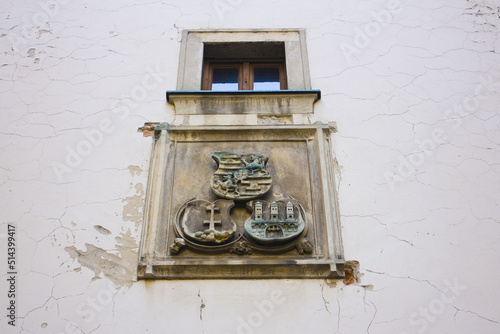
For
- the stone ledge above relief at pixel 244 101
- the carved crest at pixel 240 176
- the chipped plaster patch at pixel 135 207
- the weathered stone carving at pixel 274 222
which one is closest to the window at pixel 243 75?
the stone ledge above relief at pixel 244 101

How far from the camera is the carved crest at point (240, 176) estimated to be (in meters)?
3.38

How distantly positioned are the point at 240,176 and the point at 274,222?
462 mm

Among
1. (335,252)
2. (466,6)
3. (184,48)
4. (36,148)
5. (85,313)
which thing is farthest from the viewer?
(466,6)

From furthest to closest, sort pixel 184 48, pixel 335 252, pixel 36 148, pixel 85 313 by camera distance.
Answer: pixel 184 48, pixel 36 148, pixel 335 252, pixel 85 313

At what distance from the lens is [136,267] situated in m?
3.11

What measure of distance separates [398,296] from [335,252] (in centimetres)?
47

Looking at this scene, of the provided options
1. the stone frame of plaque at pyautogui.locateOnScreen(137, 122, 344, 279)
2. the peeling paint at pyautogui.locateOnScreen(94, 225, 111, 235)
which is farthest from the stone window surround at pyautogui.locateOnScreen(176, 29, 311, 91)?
the peeling paint at pyautogui.locateOnScreen(94, 225, 111, 235)

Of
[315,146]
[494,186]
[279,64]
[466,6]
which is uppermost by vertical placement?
[466,6]

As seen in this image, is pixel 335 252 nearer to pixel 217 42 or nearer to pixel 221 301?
pixel 221 301

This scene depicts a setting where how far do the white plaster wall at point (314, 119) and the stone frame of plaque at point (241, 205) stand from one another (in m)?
0.10

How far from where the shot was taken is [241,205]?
338 cm

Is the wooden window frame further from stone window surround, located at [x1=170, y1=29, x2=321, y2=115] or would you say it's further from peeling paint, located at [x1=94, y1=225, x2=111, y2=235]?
peeling paint, located at [x1=94, y1=225, x2=111, y2=235]

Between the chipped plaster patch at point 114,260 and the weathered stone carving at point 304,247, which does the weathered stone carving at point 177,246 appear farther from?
the weathered stone carving at point 304,247

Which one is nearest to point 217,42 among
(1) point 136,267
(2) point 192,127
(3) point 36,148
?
(2) point 192,127
